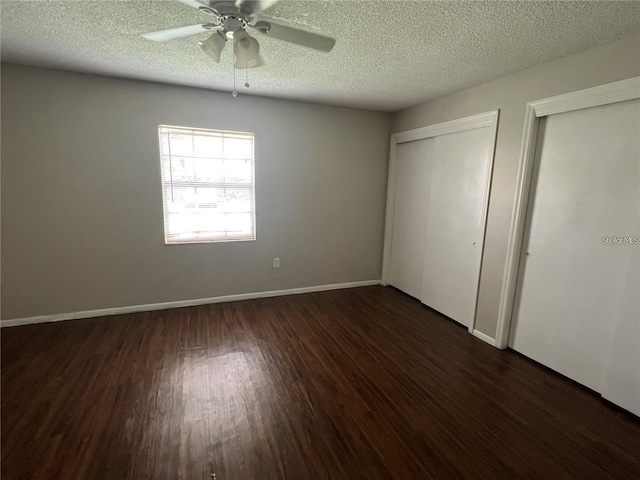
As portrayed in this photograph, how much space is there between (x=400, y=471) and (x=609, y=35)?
2.91 m

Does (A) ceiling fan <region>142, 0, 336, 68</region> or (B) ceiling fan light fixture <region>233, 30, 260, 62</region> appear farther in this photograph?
(B) ceiling fan light fixture <region>233, 30, 260, 62</region>

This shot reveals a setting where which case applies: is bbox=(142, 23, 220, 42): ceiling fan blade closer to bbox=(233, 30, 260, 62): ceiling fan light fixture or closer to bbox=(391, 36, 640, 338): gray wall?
bbox=(233, 30, 260, 62): ceiling fan light fixture

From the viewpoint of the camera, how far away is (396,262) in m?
4.27

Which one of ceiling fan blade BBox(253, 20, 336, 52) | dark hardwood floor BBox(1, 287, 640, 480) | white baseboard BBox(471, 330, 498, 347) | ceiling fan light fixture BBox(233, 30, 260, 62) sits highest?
ceiling fan blade BBox(253, 20, 336, 52)

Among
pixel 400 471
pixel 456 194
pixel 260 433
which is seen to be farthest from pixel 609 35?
pixel 260 433

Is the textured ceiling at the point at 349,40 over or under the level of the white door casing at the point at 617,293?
over

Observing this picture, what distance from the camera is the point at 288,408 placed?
194cm

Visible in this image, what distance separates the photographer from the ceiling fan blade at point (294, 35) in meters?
1.58

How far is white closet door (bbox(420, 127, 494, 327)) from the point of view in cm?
294

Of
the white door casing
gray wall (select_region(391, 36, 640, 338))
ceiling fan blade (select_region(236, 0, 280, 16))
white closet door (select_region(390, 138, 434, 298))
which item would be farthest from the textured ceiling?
white closet door (select_region(390, 138, 434, 298))

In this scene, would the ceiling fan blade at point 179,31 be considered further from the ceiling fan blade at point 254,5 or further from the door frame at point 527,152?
the door frame at point 527,152

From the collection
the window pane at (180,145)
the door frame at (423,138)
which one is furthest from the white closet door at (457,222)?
the window pane at (180,145)

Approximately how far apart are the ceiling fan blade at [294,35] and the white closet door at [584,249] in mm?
1973

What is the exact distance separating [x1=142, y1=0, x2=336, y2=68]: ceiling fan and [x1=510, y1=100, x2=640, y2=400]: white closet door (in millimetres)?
1995
